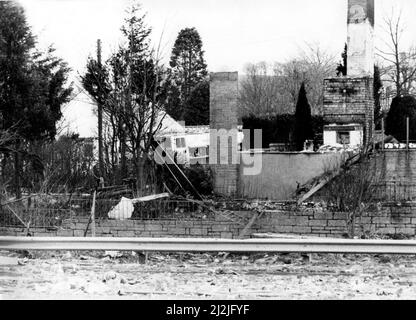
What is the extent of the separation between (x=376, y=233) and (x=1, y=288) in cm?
770

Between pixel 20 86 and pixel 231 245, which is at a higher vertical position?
pixel 20 86

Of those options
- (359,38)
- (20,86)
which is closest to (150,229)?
(20,86)

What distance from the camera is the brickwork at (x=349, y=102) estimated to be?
1908cm

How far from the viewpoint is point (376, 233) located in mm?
12969

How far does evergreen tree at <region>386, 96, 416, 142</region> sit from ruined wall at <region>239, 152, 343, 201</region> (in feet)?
19.2

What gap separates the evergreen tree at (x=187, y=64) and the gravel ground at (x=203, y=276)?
2211cm

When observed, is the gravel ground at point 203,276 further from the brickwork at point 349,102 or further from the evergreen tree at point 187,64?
the evergreen tree at point 187,64

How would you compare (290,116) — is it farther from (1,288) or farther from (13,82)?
(1,288)

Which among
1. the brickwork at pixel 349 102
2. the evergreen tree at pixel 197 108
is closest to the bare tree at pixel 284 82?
the evergreen tree at pixel 197 108

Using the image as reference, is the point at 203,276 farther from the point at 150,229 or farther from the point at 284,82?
the point at 284,82

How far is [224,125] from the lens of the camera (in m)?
18.8

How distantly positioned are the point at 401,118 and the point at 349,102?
5.05 m

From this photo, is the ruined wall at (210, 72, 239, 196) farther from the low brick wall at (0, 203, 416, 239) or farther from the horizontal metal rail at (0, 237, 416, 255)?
the horizontal metal rail at (0, 237, 416, 255)
